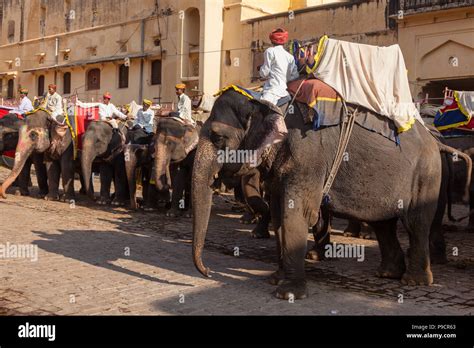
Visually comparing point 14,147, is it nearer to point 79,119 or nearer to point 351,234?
point 79,119

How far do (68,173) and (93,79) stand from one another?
88.3 feet

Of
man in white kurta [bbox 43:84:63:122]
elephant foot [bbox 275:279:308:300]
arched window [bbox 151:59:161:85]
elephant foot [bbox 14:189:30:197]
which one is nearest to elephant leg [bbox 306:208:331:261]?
elephant foot [bbox 275:279:308:300]

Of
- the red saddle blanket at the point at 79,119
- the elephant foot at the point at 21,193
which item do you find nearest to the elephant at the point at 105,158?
the red saddle blanket at the point at 79,119

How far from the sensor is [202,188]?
21.2 ft

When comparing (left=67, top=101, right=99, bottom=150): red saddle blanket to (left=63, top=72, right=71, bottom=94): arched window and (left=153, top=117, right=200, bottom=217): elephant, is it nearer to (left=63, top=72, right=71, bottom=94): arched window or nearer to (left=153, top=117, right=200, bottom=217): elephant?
(left=153, top=117, right=200, bottom=217): elephant

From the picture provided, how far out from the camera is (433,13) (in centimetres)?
2333

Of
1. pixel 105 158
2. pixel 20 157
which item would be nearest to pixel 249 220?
Answer: pixel 105 158

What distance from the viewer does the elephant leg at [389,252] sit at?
727 centimetres

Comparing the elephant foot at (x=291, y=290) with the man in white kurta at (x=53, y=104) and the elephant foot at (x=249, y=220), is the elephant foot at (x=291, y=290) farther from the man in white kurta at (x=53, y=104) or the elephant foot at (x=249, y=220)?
the man in white kurta at (x=53, y=104)

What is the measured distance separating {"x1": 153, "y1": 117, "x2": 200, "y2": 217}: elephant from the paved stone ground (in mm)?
2040

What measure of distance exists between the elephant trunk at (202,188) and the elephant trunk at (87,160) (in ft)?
27.4

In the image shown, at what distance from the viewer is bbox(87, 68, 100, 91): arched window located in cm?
3997

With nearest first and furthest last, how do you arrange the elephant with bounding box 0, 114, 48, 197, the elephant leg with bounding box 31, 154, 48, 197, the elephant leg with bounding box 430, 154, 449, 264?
the elephant leg with bounding box 430, 154, 449, 264 < the elephant leg with bounding box 31, 154, 48, 197 < the elephant with bounding box 0, 114, 48, 197
